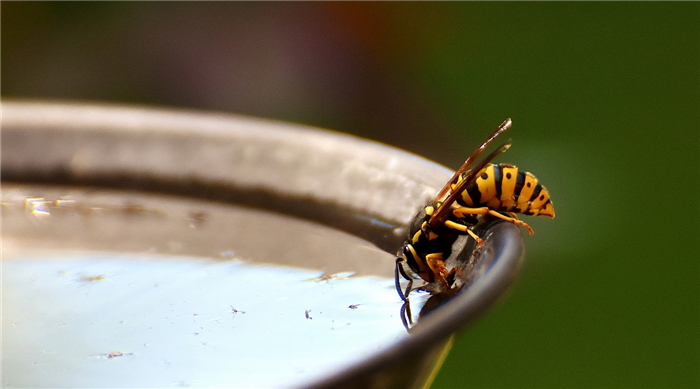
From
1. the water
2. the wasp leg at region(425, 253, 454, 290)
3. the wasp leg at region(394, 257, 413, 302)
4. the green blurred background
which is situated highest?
the wasp leg at region(425, 253, 454, 290)

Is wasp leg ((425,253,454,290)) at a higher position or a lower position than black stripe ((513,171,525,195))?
lower

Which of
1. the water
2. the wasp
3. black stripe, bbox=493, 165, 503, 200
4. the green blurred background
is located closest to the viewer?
the water

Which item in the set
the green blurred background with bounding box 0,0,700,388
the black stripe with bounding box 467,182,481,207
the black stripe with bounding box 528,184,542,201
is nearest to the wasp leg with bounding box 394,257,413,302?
the black stripe with bounding box 467,182,481,207

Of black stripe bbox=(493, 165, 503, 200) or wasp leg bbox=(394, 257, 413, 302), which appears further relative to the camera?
black stripe bbox=(493, 165, 503, 200)

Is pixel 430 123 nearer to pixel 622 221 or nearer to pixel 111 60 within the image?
pixel 622 221

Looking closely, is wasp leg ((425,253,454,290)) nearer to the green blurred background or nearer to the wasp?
the wasp

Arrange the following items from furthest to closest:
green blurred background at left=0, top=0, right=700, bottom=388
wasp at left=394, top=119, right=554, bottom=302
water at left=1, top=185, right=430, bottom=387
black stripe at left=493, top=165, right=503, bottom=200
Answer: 1. green blurred background at left=0, top=0, right=700, bottom=388
2. black stripe at left=493, top=165, right=503, bottom=200
3. wasp at left=394, top=119, right=554, bottom=302
4. water at left=1, top=185, right=430, bottom=387

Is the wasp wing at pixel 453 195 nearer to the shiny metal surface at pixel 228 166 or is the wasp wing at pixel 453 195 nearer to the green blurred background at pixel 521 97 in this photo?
the shiny metal surface at pixel 228 166

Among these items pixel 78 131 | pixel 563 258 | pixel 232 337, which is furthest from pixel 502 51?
pixel 232 337
